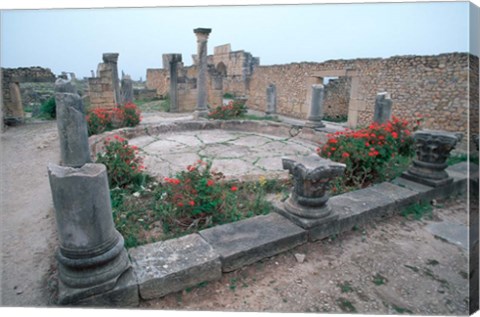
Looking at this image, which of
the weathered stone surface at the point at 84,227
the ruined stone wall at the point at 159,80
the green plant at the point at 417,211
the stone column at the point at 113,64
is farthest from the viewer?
the ruined stone wall at the point at 159,80

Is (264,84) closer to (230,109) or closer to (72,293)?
(230,109)

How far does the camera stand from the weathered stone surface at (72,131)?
220 cm

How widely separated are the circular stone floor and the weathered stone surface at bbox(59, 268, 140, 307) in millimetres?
2367

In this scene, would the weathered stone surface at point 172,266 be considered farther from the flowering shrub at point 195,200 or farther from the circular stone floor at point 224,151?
the circular stone floor at point 224,151

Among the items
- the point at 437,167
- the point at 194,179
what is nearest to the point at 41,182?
the point at 194,179

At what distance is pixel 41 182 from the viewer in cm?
460

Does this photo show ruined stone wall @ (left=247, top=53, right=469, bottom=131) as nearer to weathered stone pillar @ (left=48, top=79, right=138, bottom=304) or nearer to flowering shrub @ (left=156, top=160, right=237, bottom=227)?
flowering shrub @ (left=156, top=160, right=237, bottom=227)

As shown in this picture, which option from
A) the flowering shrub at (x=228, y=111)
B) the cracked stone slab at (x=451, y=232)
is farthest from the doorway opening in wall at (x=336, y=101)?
the cracked stone slab at (x=451, y=232)

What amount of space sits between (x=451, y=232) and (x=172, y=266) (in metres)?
2.90

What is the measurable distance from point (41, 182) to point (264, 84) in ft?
47.0

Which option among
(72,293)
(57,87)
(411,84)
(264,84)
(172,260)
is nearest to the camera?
(72,293)

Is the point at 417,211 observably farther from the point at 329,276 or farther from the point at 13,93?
the point at 13,93

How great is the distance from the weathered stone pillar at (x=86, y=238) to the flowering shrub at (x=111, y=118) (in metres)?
5.89

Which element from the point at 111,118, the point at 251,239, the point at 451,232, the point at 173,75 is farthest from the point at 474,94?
the point at 173,75
